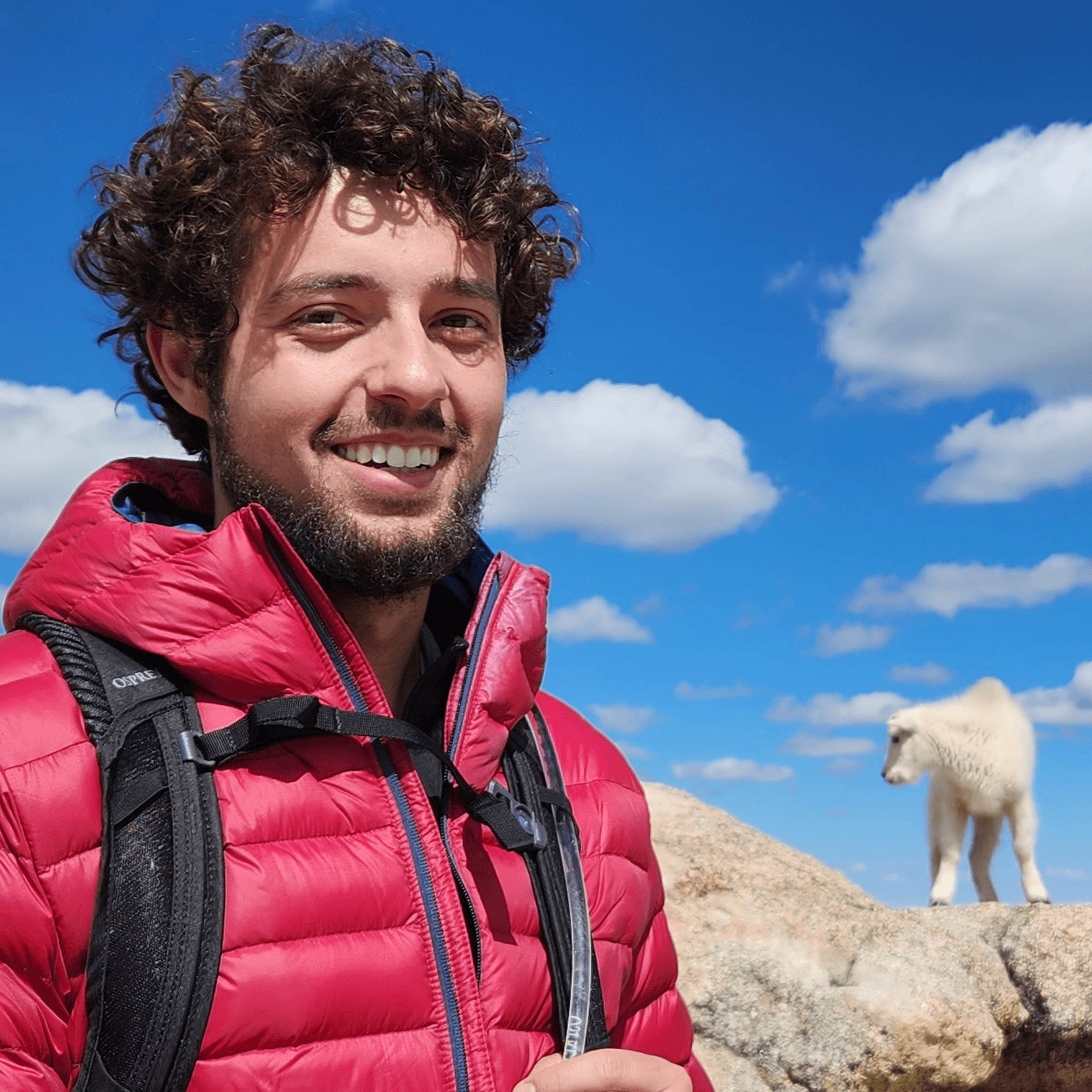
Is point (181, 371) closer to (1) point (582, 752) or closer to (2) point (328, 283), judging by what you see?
(2) point (328, 283)

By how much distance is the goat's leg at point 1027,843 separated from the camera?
29.0 feet

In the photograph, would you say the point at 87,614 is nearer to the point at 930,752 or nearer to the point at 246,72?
the point at 246,72

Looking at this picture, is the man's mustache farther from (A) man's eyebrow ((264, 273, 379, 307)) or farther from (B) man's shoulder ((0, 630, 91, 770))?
(B) man's shoulder ((0, 630, 91, 770))

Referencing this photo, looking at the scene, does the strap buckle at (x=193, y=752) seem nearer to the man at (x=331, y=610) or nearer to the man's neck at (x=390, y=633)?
the man at (x=331, y=610)

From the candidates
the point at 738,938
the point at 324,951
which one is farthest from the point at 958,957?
the point at 324,951

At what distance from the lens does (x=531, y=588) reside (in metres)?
2.36

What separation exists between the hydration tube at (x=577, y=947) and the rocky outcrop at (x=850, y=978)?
10.5ft

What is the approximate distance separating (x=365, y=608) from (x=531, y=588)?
0.38 meters

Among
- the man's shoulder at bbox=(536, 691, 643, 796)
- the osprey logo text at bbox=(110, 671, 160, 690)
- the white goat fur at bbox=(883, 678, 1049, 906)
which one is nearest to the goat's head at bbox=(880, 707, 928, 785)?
the white goat fur at bbox=(883, 678, 1049, 906)

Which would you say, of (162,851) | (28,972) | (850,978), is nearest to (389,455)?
(162,851)

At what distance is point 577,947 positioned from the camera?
1973 mm

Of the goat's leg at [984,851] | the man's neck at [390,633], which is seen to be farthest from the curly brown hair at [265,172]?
the goat's leg at [984,851]

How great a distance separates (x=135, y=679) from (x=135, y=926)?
1.28ft

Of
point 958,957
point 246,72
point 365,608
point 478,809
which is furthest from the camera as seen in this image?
point 958,957
